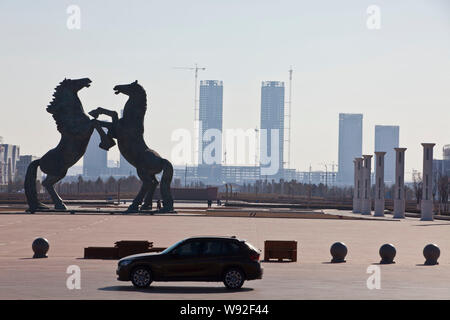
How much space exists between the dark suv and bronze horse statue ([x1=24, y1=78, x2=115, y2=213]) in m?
48.5

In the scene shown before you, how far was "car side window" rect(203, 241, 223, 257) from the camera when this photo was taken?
24266mm

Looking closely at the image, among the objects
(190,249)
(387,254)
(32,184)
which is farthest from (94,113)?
(190,249)

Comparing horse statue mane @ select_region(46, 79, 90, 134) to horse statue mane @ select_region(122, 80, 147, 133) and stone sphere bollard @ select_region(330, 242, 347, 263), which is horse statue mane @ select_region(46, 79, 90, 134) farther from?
stone sphere bollard @ select_region(330, 242, 347, 263)

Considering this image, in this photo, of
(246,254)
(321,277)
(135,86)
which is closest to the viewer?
(246,254)

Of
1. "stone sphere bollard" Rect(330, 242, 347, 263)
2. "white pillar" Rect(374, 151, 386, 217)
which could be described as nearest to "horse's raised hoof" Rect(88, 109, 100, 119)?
"white pillar" Rect(374, 151, 386, 217)

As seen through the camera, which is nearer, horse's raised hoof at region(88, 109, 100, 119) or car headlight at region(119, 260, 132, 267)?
car headlight at region(119, 260, 132, 267)

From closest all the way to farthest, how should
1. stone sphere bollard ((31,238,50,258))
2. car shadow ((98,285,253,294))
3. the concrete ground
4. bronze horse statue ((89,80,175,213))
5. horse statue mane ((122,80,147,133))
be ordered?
the concrete ground, car shadow ((98,285,253,294)), stone sphere bollard ((31,238,50,258)), horse statue mane ((122,80,147,133)), bronze horse statue ((89,80,175,213))

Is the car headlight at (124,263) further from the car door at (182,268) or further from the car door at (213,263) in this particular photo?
the car door at (213,263)
